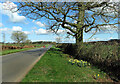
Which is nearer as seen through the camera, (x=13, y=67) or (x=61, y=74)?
(x=61, y=74)

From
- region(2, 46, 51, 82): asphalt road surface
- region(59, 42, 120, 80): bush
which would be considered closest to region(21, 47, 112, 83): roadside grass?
region(2, 46, 51, 82): asphalt road surface

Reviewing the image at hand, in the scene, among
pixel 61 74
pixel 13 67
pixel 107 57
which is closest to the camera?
pixel 61 74

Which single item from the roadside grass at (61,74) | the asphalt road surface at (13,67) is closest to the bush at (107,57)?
the roadside grass at (61,74)

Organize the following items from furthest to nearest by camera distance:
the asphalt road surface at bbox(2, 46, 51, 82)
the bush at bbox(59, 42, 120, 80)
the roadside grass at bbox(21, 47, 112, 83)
Result: the bush at bbox(59, 42, 120, 80) < the asphalt road surface at bbox(2, 46, 51, 82) < the roadside grass at bbox(21, 47, 112, 83)

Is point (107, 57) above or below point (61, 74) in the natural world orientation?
above

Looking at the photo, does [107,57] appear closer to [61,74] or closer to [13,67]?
[61,74]

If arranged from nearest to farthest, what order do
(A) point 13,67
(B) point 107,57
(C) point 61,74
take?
(C) point 61,74, (A) point 13,67, (B) point 107,57

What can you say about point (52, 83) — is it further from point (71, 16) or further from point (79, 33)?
point (71, 16)

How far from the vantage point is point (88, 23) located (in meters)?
11.5

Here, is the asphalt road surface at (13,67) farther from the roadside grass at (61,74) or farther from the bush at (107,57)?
the bush at (107,57)

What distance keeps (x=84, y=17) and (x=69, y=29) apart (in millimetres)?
2617

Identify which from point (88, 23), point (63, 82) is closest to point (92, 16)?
point (88, 23)

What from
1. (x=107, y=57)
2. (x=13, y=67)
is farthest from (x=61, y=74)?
(x=107, y=57)

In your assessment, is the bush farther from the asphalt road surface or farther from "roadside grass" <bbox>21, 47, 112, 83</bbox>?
the asphalt road surface
